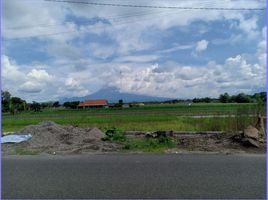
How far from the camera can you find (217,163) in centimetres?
960

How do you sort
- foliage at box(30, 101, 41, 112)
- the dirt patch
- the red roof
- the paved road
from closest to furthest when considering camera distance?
1. the paved road
2. the dirt patch
3. foliage at box(30, 101, 41, 112)
4. the red roof

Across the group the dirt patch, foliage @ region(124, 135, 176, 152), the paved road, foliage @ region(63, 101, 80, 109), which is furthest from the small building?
the paved road

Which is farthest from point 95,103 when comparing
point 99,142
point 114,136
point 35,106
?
point 99,142

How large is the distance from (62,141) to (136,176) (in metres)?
7.17

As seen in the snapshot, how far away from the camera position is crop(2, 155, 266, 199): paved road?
22.1ft

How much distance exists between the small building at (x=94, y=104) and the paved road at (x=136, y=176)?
10009cm

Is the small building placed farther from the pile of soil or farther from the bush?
the bush

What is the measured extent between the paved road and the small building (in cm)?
10009

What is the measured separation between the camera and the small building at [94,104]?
364 feet

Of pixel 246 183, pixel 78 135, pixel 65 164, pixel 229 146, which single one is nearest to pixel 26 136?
pixel 78 135

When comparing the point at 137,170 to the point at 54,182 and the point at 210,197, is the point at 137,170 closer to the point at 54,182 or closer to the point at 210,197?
the point at 54,182

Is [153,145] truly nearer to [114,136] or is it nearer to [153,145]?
[153,145]

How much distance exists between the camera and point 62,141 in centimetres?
1454

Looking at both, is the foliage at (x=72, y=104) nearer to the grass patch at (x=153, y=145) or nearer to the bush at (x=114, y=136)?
the bush at (x=114, y=136)
